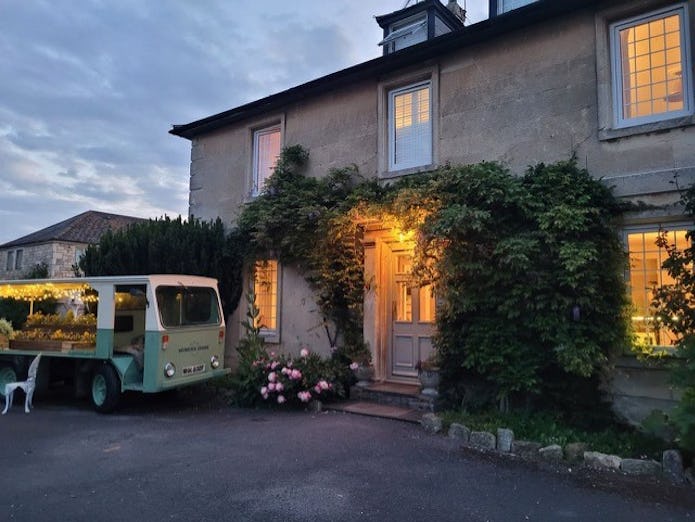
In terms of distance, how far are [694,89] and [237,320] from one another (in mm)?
9120

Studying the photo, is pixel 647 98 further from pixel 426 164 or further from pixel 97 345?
pixel 97 345

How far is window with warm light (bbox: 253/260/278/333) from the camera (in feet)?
36.0

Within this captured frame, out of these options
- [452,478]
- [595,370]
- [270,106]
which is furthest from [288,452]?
[270,106]

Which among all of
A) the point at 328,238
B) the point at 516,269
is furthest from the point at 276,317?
the point at 516,269

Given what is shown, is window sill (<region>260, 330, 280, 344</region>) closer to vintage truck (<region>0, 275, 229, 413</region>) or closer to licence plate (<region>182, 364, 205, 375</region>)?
vintage truck (<region>0, 275, 229, 413</region>)

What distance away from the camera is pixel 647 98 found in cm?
689

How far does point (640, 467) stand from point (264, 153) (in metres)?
9.27

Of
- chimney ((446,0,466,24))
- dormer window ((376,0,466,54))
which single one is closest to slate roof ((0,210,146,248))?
dormer window ((376,0,466,54))

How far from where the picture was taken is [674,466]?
508cm

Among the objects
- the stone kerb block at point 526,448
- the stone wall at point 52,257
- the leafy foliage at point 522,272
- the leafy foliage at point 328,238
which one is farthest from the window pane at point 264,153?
the stone wall at point 52,257

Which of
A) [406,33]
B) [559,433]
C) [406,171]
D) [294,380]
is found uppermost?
[406,33]

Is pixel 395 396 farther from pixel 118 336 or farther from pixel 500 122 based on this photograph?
pixel 118 336

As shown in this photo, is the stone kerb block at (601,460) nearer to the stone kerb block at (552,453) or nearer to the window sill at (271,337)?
the stone kerb block at (552,453)

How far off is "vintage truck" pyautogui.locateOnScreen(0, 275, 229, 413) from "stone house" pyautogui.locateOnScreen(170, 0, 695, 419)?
2060 millimetres
